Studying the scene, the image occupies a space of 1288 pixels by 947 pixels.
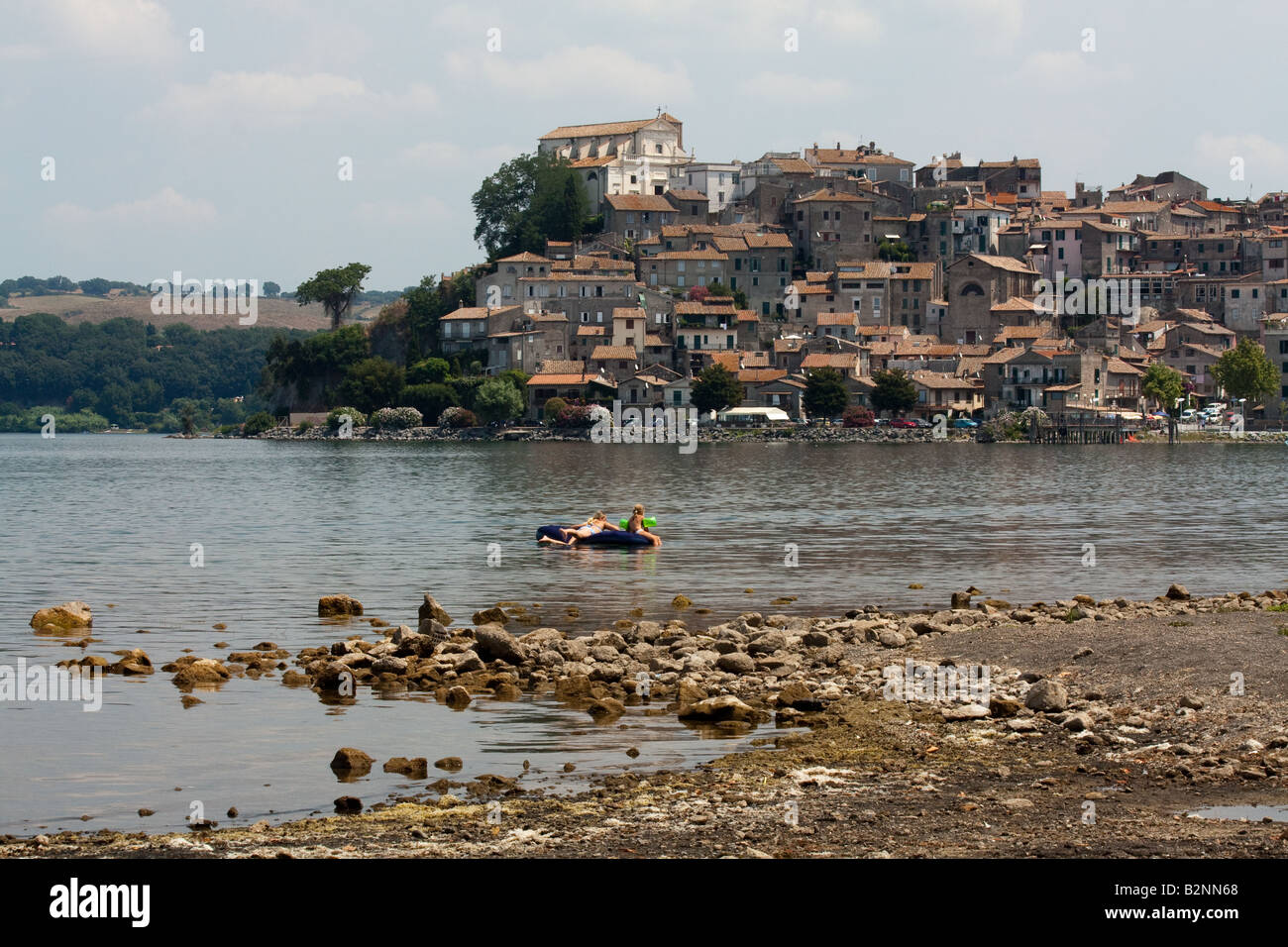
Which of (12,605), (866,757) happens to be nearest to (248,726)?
(866,757)

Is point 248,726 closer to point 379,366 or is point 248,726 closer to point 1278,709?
point 1278,709

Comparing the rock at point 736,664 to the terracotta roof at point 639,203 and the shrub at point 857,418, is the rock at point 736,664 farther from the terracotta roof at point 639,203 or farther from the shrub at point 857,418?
the terracotta roof at point 639,203

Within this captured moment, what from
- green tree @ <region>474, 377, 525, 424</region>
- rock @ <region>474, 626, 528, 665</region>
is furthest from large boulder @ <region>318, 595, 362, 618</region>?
green tree @ <region>474, 377, 525, 424</region>

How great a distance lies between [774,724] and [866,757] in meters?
2.52

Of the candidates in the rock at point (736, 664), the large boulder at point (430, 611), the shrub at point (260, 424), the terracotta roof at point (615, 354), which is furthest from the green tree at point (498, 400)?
the rock at point (736, 664)

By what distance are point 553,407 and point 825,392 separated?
84.6 ft

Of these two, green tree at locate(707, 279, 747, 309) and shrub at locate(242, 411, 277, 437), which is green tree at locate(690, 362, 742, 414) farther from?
shrub at locate(242, 411, 277, 437)

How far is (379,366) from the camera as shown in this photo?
523 ft

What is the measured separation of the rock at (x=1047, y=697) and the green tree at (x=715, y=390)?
12017 centimetres

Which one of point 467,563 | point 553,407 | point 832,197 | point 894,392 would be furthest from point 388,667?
point 832,197

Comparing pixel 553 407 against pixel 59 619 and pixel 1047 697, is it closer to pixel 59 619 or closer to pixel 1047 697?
pixel 59 619

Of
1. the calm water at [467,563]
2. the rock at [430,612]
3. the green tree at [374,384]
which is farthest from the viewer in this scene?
the green tree at [374,384]

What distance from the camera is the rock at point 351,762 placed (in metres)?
16.6

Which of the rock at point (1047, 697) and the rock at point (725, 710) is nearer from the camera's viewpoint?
the rock at point (1047, 697)
